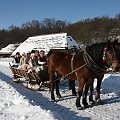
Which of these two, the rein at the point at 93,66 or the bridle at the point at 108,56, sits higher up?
the bridle at the point at 108,56

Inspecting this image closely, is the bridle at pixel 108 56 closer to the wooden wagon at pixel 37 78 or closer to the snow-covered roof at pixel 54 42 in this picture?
the wooden wagon at pixel 37 78

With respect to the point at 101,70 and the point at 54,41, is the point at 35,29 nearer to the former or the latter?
the point at 54,41

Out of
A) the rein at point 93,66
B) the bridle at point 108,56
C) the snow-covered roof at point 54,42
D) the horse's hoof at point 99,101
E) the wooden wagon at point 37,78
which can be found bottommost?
the horse's hoof at point 99,101

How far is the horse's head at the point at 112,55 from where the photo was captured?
8.93 metres

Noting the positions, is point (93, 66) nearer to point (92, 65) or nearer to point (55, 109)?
point (92, 65)

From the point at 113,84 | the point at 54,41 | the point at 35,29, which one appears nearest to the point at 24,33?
the point at 35,29

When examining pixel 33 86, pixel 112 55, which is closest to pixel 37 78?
pixel 33 86

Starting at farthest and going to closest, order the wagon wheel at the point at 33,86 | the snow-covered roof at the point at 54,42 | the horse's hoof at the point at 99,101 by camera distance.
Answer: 1. the snow-covered roof at the point at 54,42
2. the wagon wheel at the point at 33,86
3. the horse's hoof at the point at 99,101

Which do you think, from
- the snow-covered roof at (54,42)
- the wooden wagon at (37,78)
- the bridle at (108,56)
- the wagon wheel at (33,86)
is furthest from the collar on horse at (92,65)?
the snow-covered roof at (54,42)

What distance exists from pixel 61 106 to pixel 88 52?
1789mm

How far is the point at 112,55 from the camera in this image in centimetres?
898

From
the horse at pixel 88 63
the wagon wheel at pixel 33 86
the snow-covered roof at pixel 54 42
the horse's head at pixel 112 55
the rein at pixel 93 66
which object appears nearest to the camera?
the horse's head at pixel 112 55

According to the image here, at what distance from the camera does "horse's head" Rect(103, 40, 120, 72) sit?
893 cm

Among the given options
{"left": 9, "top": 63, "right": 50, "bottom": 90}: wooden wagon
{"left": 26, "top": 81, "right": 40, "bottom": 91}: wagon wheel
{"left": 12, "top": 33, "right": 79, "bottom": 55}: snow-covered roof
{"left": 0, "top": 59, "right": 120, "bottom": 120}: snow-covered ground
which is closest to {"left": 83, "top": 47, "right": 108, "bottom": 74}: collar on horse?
{"left": 0, "top": 59, "right": 120, "bottom": 120}: snow-covered ground
